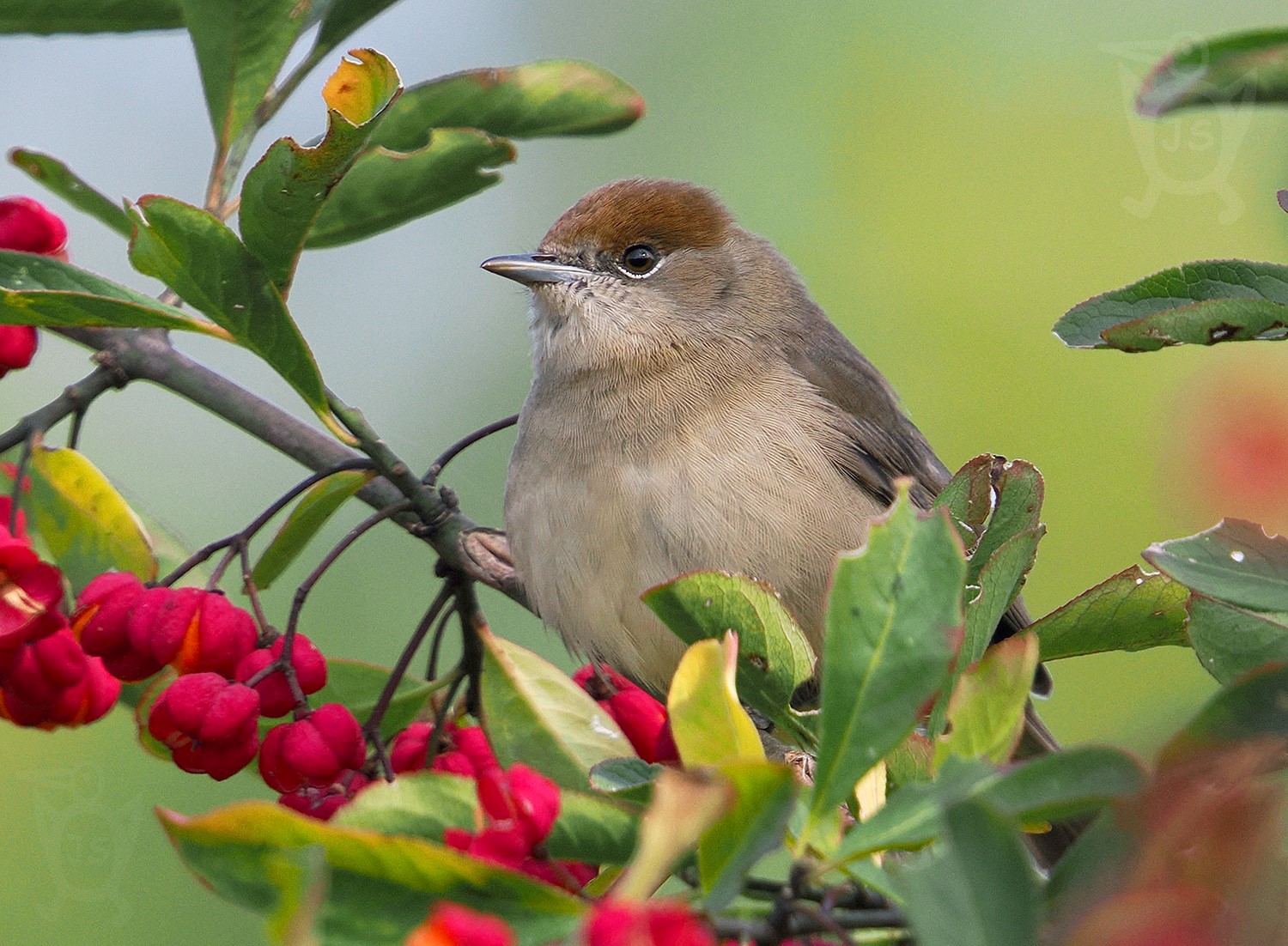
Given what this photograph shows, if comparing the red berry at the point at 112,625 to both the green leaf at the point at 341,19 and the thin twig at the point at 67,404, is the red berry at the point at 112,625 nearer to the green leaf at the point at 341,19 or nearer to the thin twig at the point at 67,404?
the thin twig at the point at 67,404

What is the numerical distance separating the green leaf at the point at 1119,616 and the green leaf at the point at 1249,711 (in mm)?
733

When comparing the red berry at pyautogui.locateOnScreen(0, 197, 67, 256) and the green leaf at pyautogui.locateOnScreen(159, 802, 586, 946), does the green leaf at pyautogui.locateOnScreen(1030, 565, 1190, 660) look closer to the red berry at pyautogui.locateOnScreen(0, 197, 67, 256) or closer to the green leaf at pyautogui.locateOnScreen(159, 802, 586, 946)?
the green leaf at pyautogui.locateOnScreen(159, 802, 586, 946)

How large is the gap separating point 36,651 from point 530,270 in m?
2.13

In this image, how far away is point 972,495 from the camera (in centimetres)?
200

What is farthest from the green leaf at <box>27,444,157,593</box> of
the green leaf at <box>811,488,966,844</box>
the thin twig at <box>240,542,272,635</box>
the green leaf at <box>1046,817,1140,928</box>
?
the green leaf at <box>1046,817,1140,928</box>

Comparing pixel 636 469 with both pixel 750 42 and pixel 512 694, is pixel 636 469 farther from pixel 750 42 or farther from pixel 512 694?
pixel 750 42

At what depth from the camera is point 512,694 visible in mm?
2238

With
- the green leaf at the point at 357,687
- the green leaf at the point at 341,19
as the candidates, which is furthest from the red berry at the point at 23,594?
the green leaf at the point at 341,19

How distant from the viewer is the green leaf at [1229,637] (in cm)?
162

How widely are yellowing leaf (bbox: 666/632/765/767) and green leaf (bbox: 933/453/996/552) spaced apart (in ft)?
2.26

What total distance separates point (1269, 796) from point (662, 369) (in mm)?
2930

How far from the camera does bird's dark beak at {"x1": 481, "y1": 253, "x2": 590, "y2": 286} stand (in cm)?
413

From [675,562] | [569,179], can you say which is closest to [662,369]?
[675,562]

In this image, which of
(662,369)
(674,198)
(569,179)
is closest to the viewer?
(662,369)
